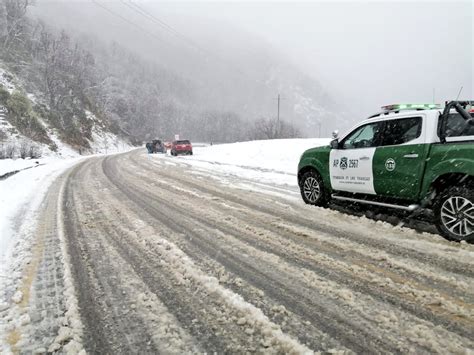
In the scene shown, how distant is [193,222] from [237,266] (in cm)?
209

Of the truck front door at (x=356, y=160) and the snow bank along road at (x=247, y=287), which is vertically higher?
the truck front door at (x=356, y=160)

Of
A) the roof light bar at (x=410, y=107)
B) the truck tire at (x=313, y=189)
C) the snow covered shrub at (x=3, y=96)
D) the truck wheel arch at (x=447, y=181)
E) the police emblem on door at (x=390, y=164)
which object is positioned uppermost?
the snow covered shrub at (x=3, y=96)

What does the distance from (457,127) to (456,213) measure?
4.60 ft

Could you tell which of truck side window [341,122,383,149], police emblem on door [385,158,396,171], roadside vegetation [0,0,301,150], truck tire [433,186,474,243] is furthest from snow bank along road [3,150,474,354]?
roadside vegetation [0,0,301,150]

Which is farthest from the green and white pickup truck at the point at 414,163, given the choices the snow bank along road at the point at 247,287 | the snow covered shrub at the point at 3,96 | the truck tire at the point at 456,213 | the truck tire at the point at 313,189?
the snow covered shrub at the point at 3,96

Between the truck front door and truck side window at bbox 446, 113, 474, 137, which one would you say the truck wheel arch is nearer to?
truck side window at bbox 446, 113, 474, 137

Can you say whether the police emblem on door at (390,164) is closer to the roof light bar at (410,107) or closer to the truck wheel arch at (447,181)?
the truck wheel arch at (447,181)

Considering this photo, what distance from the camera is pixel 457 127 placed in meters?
5.00

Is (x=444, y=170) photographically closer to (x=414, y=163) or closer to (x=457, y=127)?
(x=414, y=163)

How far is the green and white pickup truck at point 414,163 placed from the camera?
178 inches

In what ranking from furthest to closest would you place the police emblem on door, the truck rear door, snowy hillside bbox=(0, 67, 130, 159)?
snowy hillside bbox=(0, 67, 130, 159)
the police emblem on door
the truck rear door

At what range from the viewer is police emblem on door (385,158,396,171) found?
17.5 feet

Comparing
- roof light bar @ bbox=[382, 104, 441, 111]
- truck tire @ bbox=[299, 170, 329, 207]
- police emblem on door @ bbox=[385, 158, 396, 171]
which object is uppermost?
roof light bar @ bbox=[382, 104, 441, 111]

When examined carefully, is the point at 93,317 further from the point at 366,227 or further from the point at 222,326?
the point at 366,227
